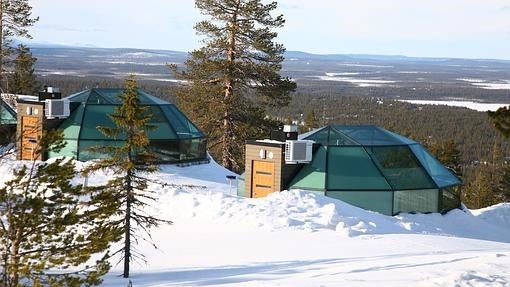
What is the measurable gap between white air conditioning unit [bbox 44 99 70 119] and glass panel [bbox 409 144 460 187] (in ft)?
42.6

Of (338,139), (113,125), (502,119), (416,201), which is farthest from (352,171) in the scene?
(502,119)

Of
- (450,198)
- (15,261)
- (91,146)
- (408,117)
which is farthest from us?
(408,117)

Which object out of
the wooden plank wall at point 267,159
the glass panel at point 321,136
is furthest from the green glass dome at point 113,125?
the glass panel at point 321,136

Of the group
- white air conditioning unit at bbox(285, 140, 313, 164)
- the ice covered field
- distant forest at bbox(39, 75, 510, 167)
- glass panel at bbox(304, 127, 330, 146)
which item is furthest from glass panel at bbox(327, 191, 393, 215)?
distant forest at bbox(39, 75, 510, 167)

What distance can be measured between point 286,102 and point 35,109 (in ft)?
41.7

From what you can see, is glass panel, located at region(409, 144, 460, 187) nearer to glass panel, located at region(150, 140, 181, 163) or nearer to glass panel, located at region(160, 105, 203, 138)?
glass panel, located at region(160, 105, 203, 138)

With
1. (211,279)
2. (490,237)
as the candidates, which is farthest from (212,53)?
(211,279)

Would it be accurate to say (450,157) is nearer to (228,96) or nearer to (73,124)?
(228,96)

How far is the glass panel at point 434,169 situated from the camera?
2741 centimetres

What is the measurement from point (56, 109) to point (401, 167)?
13051 millimetres

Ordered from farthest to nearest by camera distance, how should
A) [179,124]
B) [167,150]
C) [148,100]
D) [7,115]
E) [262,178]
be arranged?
[7,115], [148,100], [179,124], [167,150], [262,178]

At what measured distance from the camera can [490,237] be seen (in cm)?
2480

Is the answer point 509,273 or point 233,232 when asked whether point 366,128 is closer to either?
point 233,232

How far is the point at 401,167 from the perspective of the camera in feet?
88.8
